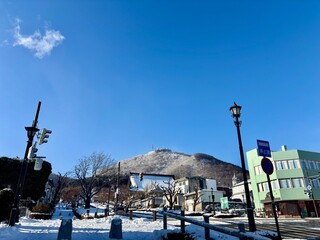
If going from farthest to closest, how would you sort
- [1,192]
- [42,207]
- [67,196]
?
[67,196] < [42,207] < [1,192]

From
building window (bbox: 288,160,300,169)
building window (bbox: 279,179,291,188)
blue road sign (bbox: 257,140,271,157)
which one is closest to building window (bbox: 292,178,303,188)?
building window (bbox: 279,179,291,188)

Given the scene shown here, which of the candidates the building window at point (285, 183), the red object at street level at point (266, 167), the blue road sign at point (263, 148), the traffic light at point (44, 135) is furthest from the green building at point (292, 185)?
the traffic light at point (44, 135)

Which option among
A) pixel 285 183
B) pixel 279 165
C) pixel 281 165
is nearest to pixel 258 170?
pixel 279 165

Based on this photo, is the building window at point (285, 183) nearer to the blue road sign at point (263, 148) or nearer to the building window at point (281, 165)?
the building window at point (281, 165)

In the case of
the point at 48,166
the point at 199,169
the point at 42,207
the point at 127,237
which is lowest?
the point at 127,237

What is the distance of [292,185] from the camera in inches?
1677

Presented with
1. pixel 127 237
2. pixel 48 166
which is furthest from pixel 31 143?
pixel 48 166

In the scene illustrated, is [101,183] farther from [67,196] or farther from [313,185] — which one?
[313,185]

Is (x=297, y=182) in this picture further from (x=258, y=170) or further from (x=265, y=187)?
(x=258, y=170)

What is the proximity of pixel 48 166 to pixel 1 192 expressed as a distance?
27854mm

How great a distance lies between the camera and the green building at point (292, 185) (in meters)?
41.5

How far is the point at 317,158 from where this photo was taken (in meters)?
45.9

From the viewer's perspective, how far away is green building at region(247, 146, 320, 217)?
136 feet

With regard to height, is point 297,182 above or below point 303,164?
below
